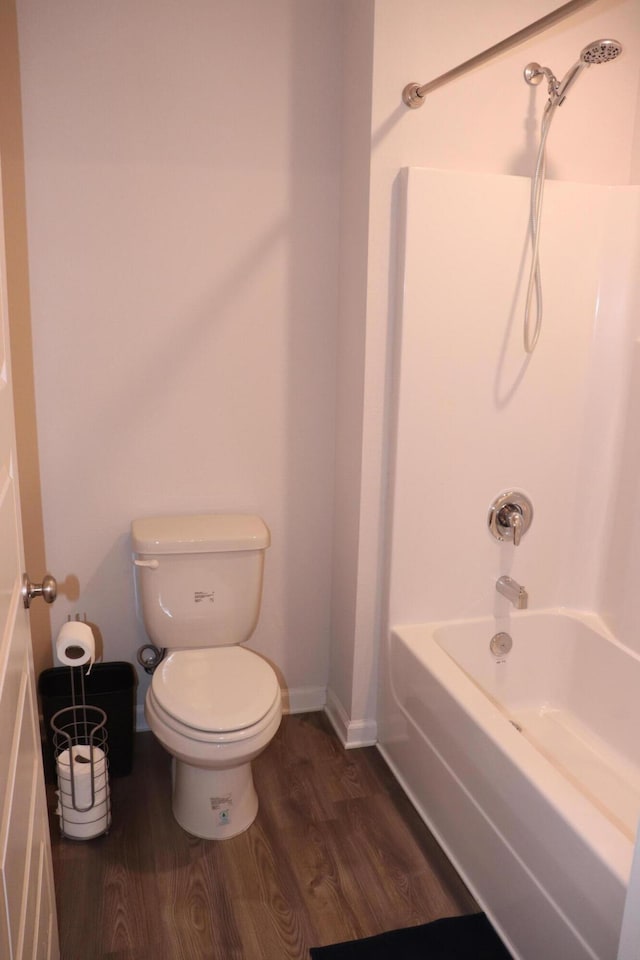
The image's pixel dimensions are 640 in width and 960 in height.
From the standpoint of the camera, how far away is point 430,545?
2379 mm

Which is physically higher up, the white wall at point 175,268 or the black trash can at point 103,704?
the white wall at point 175,268

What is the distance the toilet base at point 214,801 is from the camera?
2.11 metres

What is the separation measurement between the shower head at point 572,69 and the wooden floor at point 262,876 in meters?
2.10

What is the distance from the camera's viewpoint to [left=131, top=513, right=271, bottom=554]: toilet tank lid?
7.41 ft

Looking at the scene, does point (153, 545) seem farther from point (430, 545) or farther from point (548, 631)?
point (548, 631)

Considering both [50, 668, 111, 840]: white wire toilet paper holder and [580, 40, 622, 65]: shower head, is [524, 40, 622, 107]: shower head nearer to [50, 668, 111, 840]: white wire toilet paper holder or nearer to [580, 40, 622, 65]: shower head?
[580, 40, 622, 65]: shower head

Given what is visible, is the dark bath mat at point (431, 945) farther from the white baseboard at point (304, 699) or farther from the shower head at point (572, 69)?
the shower head at point (572, 69)

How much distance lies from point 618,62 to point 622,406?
1072mm

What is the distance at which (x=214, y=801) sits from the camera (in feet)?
6.93

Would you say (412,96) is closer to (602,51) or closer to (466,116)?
(466,116)

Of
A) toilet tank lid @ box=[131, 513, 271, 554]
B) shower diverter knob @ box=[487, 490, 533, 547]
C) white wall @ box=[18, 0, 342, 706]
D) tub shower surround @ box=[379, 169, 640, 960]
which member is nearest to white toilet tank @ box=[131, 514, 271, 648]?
toilet tank lid @ box=[131, 513, 271, 554]

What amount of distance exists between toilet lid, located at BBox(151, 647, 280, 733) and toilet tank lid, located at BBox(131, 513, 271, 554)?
0.33 metres

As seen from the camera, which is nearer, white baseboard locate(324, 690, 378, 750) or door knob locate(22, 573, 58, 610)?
door knob locate(22, 573, 58, 610)

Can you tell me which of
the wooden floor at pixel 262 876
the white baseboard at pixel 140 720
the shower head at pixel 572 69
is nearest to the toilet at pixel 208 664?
the wooden floor at pixel 262 876
